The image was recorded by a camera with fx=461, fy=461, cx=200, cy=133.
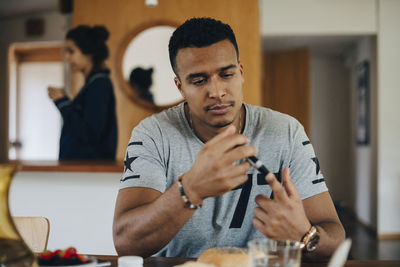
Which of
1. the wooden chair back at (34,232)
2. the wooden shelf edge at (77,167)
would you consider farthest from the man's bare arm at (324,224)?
the wooden shelf edge at (77,167)

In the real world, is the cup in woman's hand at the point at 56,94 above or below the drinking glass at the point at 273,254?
above

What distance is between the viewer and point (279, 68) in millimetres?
6570

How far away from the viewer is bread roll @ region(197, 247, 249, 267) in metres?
0.88

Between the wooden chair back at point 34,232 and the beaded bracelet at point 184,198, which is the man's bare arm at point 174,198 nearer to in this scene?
the beaded bracelet at point 184,198

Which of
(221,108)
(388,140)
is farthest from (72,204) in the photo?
(388,140)

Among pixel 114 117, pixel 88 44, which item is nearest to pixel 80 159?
pixel 114 117

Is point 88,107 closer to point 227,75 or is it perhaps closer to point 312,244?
point 227,75

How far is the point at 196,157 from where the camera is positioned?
1.19 m

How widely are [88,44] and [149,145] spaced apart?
5.24 ft

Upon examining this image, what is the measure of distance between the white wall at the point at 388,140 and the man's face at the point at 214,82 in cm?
404

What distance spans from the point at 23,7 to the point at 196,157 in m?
5.23

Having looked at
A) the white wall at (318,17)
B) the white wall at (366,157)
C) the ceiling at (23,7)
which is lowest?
the white wall at (366,157)

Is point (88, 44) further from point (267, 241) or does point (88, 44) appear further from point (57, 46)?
point (57, 46)

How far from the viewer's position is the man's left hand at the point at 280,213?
3.31ft
